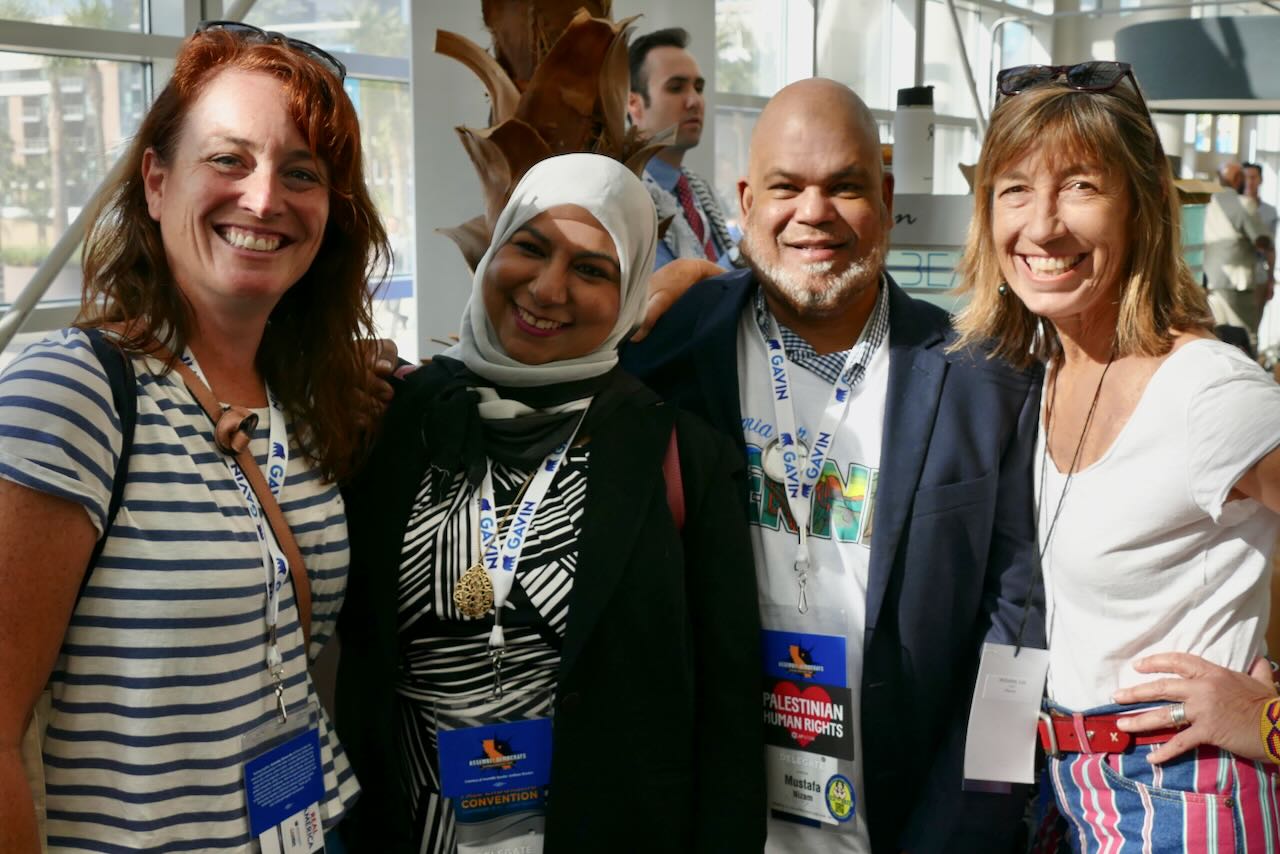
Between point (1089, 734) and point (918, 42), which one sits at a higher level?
point (918, 42)

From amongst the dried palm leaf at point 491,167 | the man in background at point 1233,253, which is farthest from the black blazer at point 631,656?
the man in background at point 1233,253

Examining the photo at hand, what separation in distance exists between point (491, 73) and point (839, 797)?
1.67 meters

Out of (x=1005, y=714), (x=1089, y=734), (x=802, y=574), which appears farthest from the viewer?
(x=802, y=574)

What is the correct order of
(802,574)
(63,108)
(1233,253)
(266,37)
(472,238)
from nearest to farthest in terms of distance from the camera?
(266,37) → (802,574) → (472,238) → (63,108) → (1233,253)

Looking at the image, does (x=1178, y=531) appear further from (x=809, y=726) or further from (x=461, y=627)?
(x=461, y=627)

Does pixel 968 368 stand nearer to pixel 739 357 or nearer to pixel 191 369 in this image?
pixel 739 357

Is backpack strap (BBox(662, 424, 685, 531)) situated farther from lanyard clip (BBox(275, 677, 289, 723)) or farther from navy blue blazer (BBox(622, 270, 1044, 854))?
lanyard clip (BBox(275, 677, 289, 723))

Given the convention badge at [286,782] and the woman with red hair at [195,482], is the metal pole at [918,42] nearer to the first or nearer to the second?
the woman with red hair at [195,482]

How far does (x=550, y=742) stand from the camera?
1.85m

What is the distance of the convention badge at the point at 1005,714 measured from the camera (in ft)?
6.45

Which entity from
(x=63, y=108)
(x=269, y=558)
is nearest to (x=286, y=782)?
(x=269, y=558)

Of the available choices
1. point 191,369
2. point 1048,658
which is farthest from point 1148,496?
point 191,369

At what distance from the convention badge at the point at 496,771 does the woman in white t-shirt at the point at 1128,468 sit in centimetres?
81

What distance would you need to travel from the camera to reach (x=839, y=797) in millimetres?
2035
